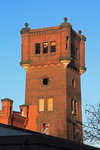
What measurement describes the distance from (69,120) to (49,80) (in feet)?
16.8

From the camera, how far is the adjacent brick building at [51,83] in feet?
141

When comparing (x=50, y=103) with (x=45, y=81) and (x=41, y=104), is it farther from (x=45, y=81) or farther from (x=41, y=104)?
(x=45, y=81)

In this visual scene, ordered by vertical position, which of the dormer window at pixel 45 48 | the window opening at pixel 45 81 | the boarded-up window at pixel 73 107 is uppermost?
the dormer window at pixel 45 48

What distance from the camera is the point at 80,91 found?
47625 millimetres

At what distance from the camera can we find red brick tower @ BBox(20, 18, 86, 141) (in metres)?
43.2

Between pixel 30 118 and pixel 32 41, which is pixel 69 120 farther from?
pixel 32 41

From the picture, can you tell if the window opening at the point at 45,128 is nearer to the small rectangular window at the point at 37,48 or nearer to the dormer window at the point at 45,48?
the dormer window at the point at 45,48

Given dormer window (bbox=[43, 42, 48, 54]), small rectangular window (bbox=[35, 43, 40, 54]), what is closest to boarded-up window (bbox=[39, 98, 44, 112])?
dormer window (bbox=[43, 42, 48, 54])

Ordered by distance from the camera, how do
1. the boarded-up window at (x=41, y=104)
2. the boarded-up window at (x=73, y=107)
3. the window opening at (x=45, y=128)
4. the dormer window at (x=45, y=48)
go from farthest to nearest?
the dormer window at (x=45, y=48), the boarded-up window at (x=73, y=107), the boarded-up window at (x=41, y=104), the window opening at (x=45, y=128)

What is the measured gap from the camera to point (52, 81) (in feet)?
145

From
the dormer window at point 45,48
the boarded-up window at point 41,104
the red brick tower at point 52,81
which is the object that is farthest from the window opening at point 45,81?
the dormer window at point 45,48

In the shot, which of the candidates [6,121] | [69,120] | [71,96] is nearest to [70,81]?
[71,96]

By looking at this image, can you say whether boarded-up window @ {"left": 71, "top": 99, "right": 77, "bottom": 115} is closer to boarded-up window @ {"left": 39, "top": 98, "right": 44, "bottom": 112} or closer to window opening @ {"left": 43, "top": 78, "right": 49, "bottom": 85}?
boarded-up window @ {"left": 39, "top": 98, "right": 44, "bottom": 112}

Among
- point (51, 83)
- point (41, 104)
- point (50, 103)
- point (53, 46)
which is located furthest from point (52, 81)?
point (53, 46)
